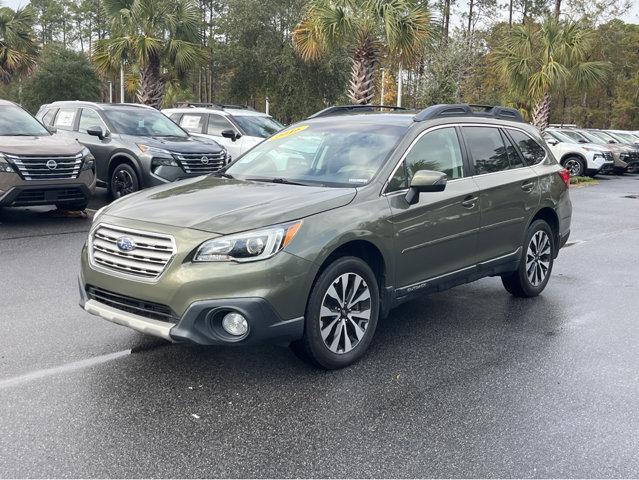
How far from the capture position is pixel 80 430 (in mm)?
3531

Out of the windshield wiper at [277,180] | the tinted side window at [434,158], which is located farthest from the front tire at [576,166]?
the windshield wiper at [277,180]

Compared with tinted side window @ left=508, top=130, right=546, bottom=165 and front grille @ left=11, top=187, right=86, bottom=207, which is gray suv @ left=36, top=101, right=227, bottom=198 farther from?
tinted side window @ left=508, top=130, right=546, bottom=165

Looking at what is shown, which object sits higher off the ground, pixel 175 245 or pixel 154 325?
pixel 175 245

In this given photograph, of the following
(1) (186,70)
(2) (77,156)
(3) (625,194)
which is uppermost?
(1) (186,70)

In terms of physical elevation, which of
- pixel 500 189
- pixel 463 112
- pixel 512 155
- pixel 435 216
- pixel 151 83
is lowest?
pixel 435 216

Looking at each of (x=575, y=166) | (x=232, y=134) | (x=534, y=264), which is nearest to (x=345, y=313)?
(x=534, y=264)

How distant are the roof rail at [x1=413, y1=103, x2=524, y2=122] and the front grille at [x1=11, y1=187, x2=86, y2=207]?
5880 mm

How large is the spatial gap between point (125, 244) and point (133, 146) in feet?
24.3

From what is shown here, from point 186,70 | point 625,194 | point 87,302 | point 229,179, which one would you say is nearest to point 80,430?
point 87,302

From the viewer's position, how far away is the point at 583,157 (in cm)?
2202

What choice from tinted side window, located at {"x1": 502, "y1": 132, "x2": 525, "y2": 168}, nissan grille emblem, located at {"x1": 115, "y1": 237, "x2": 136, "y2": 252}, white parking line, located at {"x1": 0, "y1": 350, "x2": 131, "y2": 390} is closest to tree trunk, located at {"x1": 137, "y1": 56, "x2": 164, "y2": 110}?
tinted side window, located at {"x1": 502, "y1": 132, "x2": 525, "y2": 168}

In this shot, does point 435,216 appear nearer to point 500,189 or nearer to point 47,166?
point 500,189

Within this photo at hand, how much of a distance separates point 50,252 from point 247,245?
4.77m

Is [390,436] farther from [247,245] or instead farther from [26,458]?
[26,458]
